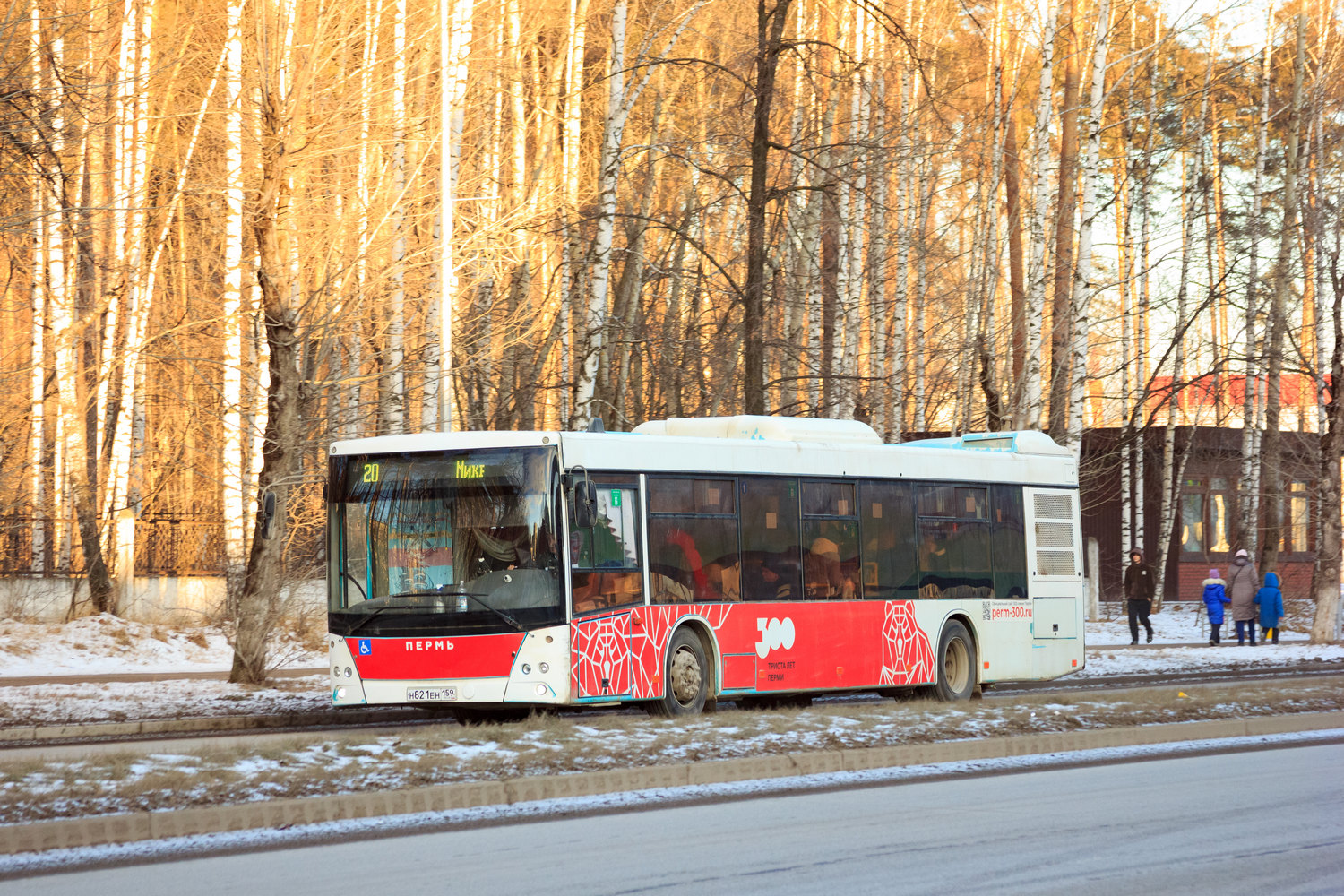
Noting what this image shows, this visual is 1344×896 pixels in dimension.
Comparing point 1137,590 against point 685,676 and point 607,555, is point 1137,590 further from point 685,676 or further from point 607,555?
point 607,555

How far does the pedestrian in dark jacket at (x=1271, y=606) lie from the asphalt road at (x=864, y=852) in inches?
892

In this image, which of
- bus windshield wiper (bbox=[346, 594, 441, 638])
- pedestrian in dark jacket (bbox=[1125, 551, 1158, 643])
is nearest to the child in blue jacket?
pedestrian in dark jacket (bbox=[1125, 551, 1158, 643])

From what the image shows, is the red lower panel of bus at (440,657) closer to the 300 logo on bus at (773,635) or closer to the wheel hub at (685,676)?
the wheel hub at (685,676)

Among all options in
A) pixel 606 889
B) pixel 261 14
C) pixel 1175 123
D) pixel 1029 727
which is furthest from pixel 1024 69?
pixel 606 889

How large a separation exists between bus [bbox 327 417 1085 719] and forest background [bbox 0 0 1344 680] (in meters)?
3.19

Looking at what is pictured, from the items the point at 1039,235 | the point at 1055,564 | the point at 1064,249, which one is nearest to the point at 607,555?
the point at 1055,564

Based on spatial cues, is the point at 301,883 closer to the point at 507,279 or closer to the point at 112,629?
the point at 112,629

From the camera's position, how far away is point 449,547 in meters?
15.5

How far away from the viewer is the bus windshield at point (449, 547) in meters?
15.3

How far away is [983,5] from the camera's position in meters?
34.2

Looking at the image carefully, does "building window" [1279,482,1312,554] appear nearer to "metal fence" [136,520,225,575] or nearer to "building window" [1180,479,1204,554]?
"building window" [1180,479,1204,554]

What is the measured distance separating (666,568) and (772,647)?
1.72m

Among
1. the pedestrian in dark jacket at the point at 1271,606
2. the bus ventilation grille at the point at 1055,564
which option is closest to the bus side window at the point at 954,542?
the bus ventilation grille at the point at 1055,564

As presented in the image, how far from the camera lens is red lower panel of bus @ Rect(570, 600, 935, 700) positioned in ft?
50.8
